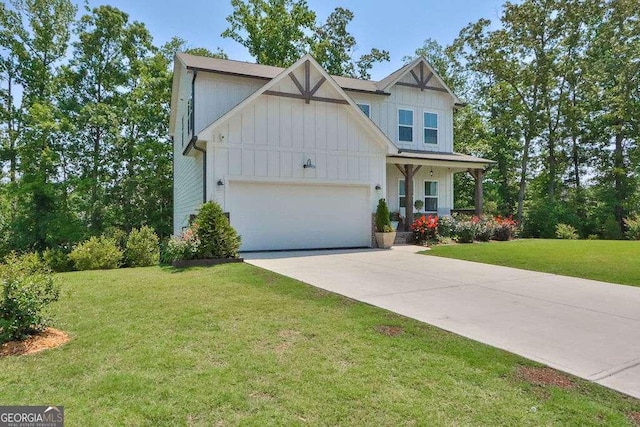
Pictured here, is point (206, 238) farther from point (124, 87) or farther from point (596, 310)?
point (124, 87)

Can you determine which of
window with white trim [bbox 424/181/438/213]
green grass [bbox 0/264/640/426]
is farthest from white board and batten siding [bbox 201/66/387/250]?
green grass [bbox 0/264/640/426]

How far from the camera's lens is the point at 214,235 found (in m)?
10.5

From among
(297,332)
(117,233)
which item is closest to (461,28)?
(117,233)

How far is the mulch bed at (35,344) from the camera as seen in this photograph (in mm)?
4113

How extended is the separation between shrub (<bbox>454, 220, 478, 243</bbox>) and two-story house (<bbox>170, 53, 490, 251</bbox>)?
2076 mm

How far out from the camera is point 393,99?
720 inches

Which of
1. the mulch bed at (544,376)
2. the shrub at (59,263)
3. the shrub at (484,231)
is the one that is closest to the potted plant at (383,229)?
the shrub at (484,231)

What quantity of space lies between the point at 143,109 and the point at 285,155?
619 inches

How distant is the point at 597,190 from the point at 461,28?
13.9m

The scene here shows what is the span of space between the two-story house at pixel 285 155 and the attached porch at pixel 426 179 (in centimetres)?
10

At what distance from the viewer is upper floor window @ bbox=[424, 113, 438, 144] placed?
18984mm

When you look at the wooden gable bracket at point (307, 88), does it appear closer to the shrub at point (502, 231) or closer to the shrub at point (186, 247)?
the shrub at point (186, 247)

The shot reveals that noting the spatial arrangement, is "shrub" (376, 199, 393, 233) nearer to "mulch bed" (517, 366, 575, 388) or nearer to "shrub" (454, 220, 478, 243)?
"shrub" (454, 220, 478, 243)

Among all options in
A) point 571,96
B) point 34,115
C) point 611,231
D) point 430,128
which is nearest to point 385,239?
point 430,128
